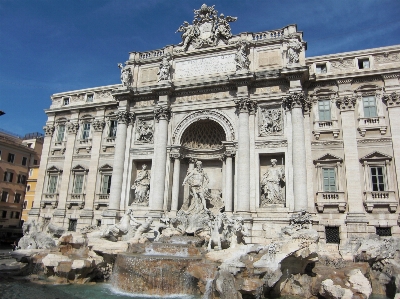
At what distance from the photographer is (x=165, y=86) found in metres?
24.4

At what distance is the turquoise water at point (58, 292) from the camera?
13.4m

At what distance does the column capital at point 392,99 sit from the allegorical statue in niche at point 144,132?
15423mm

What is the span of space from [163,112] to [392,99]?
1442cm

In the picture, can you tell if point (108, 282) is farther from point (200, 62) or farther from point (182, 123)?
point (200, 62)

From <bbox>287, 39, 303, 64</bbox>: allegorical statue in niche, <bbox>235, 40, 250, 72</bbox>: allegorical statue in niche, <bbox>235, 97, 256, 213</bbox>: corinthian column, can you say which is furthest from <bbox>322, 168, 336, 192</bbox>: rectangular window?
<bbox>235, 40, 250, 72</bbox>: allegorical statue in niche

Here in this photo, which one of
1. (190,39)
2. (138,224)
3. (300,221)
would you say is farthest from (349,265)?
(190,39)

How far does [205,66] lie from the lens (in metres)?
25.0

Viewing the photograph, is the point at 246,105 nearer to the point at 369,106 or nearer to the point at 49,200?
the point at 369,106

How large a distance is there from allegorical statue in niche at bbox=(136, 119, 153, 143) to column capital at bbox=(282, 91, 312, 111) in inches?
379

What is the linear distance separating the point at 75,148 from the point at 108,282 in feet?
47.2

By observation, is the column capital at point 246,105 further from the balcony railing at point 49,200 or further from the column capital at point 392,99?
the balcony railing at point 49,200

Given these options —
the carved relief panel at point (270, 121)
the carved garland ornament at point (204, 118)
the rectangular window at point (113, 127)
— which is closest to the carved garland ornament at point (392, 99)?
the carved relief panel at point (270, 121)

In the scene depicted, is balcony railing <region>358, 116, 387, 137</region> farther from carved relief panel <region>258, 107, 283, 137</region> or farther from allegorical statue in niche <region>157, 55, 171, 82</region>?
allegorical statue in niche <region>157, 55, 171, 82</region>

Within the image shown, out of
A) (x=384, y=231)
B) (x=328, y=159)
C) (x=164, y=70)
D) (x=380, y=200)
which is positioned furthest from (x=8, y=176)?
(x=384, y=231)
